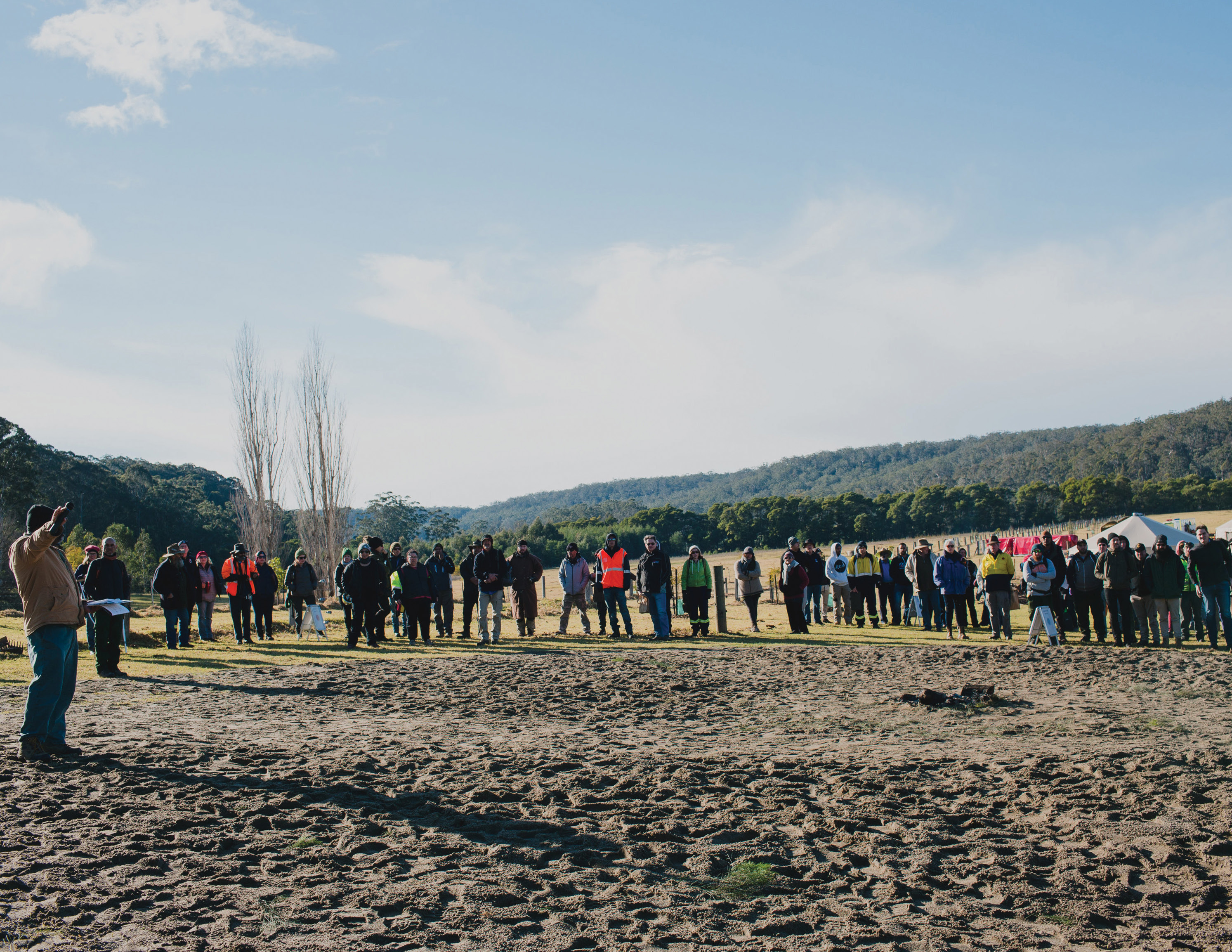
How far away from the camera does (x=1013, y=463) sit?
13500 cm

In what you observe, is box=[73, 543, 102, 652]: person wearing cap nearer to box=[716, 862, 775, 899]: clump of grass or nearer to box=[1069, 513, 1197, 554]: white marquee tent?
box=[716, 862, 775, 899]: clump of grass

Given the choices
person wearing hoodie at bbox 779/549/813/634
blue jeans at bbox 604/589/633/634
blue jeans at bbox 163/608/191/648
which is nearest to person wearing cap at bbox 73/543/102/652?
blue jeans at bbox 163/608/191/648

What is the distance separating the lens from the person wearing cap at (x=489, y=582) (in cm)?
1493

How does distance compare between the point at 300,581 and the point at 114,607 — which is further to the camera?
the point at 300,581

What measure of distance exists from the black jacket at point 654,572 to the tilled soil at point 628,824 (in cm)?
591

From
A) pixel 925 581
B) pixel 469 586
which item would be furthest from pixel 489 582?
pixel 925 581

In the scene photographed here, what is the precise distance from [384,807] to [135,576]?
4887cm

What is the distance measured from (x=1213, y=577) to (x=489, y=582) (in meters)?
10.5

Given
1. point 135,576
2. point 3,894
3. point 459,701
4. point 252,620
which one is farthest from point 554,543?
point 3,894

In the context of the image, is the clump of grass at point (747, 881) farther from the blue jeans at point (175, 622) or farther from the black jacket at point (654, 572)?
the blue jeans at point (175, 622)

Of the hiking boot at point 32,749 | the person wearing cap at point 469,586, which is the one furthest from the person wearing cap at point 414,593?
the hiking boot at point 32,749

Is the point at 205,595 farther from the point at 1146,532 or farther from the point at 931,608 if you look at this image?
the point at 1146,532

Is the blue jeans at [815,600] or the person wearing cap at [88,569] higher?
the person wearing cap at [88,569]

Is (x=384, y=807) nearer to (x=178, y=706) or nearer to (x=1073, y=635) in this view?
(x=178, y=706)
